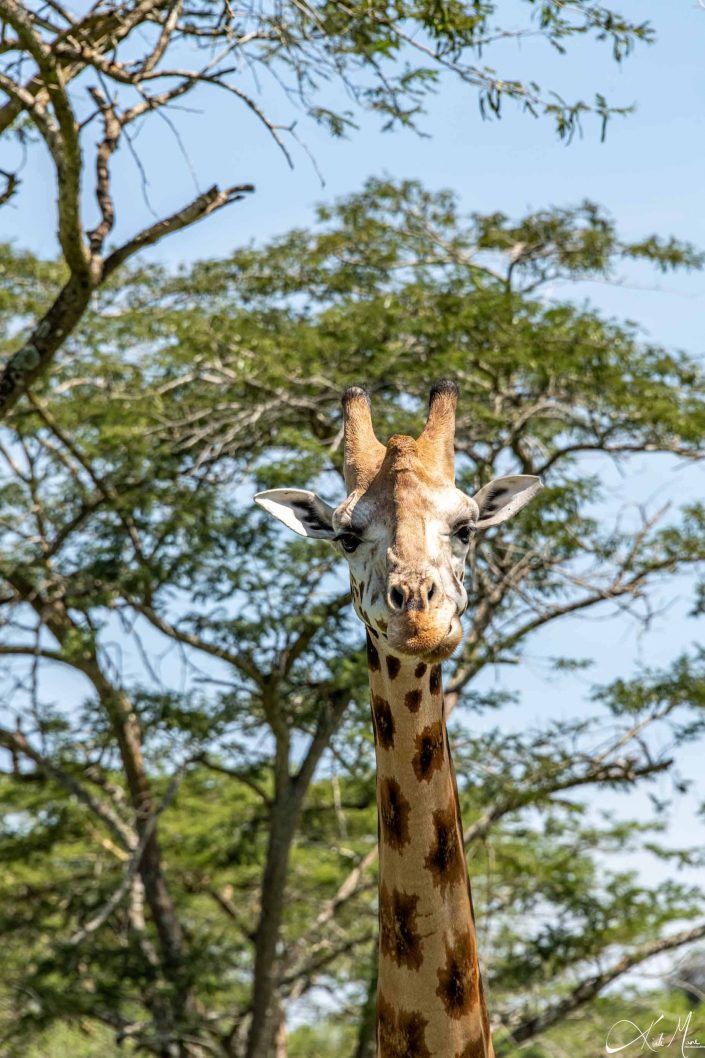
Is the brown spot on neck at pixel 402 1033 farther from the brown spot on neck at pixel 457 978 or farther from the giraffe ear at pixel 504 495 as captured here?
the giraffe ear at pixel 504 495

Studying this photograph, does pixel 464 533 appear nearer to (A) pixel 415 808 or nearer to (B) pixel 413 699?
(B) pixel 413 699

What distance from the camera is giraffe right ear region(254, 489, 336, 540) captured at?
5.31 meters

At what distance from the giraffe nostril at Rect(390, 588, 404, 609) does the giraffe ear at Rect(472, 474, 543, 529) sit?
3.61 ft

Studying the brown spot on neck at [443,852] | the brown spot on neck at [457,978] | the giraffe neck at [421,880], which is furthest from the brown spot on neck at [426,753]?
the brown spot on neck at [457,978]

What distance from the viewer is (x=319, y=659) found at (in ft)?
38.5

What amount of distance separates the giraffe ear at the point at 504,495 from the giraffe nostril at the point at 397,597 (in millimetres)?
1099

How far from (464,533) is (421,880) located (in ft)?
3.59

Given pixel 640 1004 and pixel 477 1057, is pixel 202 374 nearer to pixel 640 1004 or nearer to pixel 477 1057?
pixel 640 1004

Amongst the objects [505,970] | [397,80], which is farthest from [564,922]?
[397,80]

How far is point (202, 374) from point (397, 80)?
3217 millimetres

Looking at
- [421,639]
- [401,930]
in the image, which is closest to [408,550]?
[421,639]

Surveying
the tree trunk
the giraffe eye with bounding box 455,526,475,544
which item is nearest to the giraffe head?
the giraffe eye with bounding box 455,526,475,544

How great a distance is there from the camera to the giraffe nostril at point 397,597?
4262mm

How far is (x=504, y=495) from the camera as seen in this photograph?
5.42 metres
